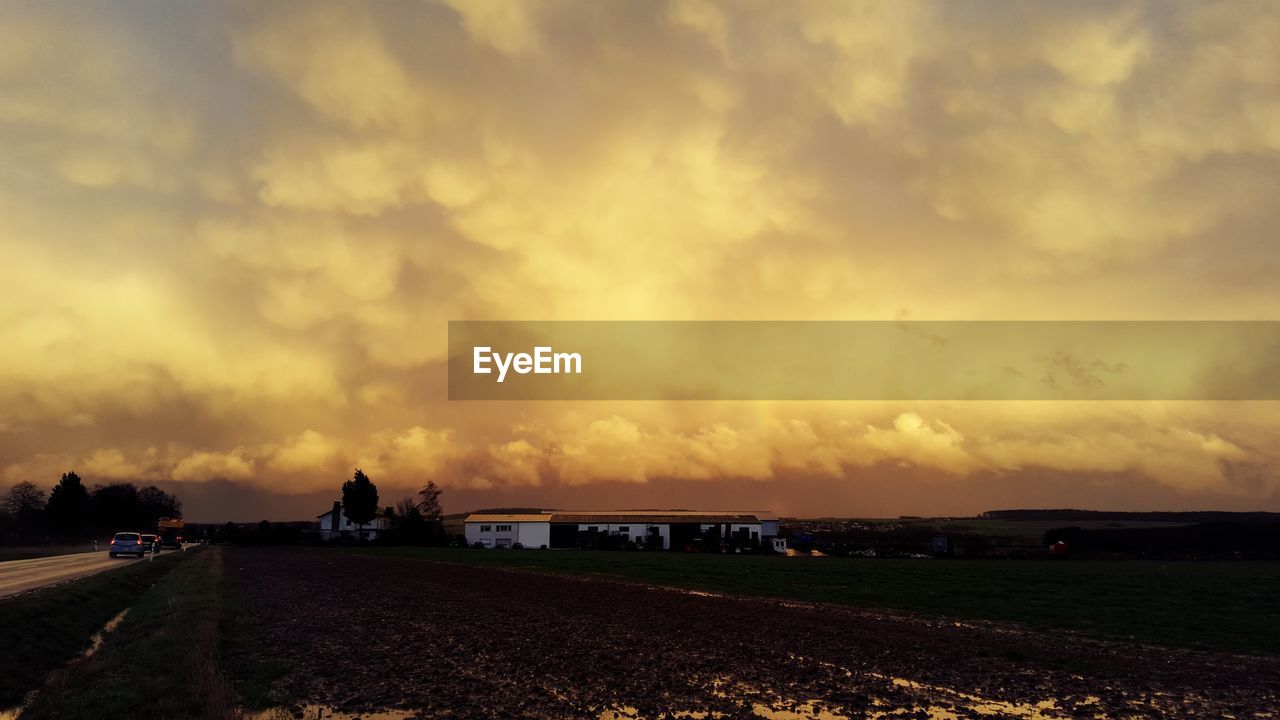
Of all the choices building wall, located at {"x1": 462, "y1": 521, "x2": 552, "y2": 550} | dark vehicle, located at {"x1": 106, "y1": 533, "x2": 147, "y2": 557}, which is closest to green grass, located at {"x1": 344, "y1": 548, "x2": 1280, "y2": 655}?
dark vehicle, located at {"x1": 106, "y1": 533, "x2": 147, "y2": 557}

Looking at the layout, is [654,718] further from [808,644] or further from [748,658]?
[808,644]

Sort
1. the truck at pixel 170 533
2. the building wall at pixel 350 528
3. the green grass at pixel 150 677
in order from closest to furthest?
the green grass at pixel 150 677 → the truck at pixel 170 533 → the building wall at pixel 350 528

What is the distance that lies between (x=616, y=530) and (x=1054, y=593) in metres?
102

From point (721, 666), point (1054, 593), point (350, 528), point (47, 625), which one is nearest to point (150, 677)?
point (47, 625)

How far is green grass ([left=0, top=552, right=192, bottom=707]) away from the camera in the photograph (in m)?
21.8

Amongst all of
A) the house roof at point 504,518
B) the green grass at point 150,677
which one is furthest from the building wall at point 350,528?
the green grass at point 150,677

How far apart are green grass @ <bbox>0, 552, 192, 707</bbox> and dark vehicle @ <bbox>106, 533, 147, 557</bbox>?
5126 cm

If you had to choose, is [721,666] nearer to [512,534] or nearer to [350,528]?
[512,534]

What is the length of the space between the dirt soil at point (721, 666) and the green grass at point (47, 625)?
623cm

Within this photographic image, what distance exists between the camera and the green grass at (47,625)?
21781 mm

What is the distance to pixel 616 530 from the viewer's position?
147000 mm

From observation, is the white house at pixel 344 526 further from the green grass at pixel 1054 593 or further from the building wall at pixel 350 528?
the green grass at pixel 1054 593

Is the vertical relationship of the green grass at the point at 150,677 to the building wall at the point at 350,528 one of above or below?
above

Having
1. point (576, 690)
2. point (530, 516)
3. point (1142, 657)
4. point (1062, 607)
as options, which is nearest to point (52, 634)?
point (576, 690)
